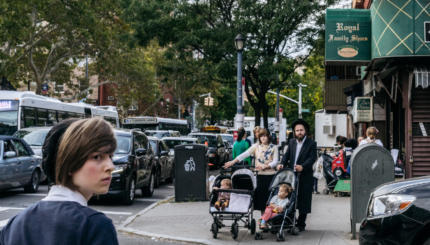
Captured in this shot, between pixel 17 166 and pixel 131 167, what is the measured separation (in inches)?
116

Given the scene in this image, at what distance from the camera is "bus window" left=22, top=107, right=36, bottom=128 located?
22.3 meters

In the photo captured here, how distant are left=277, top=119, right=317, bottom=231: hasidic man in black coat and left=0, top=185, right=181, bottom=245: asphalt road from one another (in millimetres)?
2170

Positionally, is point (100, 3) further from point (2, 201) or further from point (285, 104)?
point (285, 104)

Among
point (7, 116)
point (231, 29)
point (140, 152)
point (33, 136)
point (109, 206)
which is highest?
point (231, 29)

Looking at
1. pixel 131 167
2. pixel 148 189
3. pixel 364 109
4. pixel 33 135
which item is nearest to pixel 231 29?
pixel 364 109

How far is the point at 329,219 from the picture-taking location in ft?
37.5

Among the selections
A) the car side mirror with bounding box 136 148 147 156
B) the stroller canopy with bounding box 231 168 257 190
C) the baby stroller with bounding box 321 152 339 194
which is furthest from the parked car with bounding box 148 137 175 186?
the stroller canopy with bounding box 231 168 257 190

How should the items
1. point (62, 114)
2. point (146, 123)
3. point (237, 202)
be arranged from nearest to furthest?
point (237, 202), point (62, 114), point (146, 123)

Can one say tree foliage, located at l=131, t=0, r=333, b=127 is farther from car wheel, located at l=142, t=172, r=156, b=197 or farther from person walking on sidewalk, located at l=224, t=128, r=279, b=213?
person walking on sidewalk, located at l=224, t=128, r=279, b=213

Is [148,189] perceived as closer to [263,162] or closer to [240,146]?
[240,146]

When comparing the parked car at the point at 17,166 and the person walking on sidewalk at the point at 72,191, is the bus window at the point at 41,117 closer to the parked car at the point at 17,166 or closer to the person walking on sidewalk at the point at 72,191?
the parked car at the point at 17,166

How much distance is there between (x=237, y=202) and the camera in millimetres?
9562

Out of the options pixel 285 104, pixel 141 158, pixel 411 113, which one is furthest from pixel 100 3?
pixel 285 104

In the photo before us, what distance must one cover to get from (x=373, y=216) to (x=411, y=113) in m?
9.96
